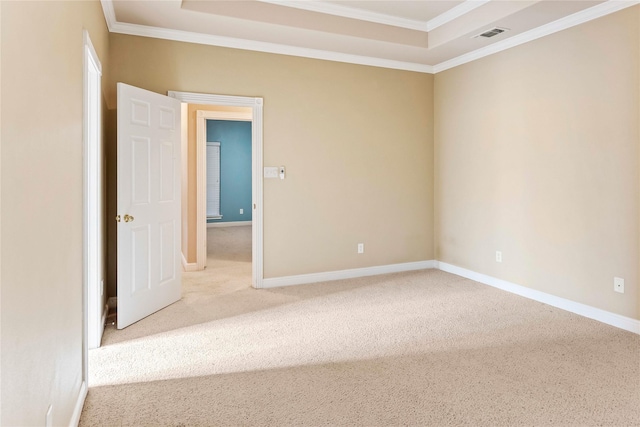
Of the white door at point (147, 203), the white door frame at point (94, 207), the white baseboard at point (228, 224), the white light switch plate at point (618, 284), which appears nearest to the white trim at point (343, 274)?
the white door at point (147, 203)

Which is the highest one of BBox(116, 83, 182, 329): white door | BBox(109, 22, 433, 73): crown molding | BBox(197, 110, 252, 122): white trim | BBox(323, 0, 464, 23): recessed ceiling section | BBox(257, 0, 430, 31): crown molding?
BBox(323, 0, 464, 23): recessed ceiling section

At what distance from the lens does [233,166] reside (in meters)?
10.3

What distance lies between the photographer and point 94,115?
3.16 m

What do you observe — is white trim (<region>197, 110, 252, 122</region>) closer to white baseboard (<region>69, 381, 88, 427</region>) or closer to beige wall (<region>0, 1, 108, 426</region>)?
beige wall (<region>0, 1, 108, 426</region>)

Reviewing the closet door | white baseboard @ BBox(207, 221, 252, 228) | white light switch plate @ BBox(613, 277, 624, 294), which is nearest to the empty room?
white light switch plate @ BBox(613, 277, 624, 294)

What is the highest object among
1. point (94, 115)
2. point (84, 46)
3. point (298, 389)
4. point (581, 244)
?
point (84, 46)

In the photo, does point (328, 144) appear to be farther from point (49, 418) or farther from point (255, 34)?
point (49, 418)

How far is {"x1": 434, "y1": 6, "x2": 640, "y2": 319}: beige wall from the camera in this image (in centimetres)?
340

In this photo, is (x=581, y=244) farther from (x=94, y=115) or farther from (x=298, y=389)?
(x=94, y=115)

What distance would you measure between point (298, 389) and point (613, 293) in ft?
9.07

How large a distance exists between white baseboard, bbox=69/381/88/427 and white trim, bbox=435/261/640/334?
3.82 meters

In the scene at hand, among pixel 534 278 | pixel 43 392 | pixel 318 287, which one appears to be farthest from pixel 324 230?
pixel 43 392

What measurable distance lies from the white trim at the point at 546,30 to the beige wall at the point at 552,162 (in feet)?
0.17

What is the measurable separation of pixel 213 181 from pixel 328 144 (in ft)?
19.6
